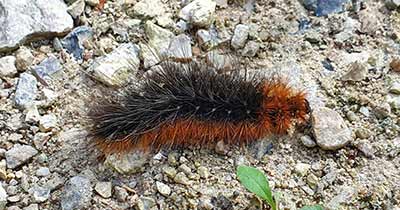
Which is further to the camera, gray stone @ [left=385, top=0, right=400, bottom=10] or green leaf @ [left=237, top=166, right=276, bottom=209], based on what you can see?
gray stone @ [left=385, top=0, right=400, bottom=10]

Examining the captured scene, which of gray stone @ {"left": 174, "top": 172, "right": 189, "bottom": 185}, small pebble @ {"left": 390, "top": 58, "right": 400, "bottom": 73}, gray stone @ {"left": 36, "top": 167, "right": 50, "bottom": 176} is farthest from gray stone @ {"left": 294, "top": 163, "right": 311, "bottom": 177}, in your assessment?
gray stone @ {"left": 36, "top": 167, "right": 50, "bottom": 176}

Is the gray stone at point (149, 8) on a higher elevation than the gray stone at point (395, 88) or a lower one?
higher

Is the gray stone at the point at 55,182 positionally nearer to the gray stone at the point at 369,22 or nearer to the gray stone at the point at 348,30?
the gray stone at the point at 348,30

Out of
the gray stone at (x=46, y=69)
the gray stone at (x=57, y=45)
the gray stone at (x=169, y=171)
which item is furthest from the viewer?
the gray stone at (x=57, y=45)

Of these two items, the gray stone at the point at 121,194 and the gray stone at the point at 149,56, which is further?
the gray stone at the point at 149,56

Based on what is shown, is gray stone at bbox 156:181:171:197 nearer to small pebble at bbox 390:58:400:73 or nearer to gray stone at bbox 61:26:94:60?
gray stone at bbox 61:26:94:60

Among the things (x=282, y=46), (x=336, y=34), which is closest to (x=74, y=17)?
(x=282, y=46)

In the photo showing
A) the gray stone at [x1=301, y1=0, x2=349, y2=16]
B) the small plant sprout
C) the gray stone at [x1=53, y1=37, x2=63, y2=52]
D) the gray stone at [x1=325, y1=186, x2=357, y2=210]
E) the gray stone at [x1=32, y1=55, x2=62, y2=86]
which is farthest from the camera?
the gray stone at [x1=301, y1=0, x2=349, y2=16]

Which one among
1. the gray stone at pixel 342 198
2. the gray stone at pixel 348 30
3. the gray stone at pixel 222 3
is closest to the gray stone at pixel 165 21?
the gray stone at pixel 222 3
